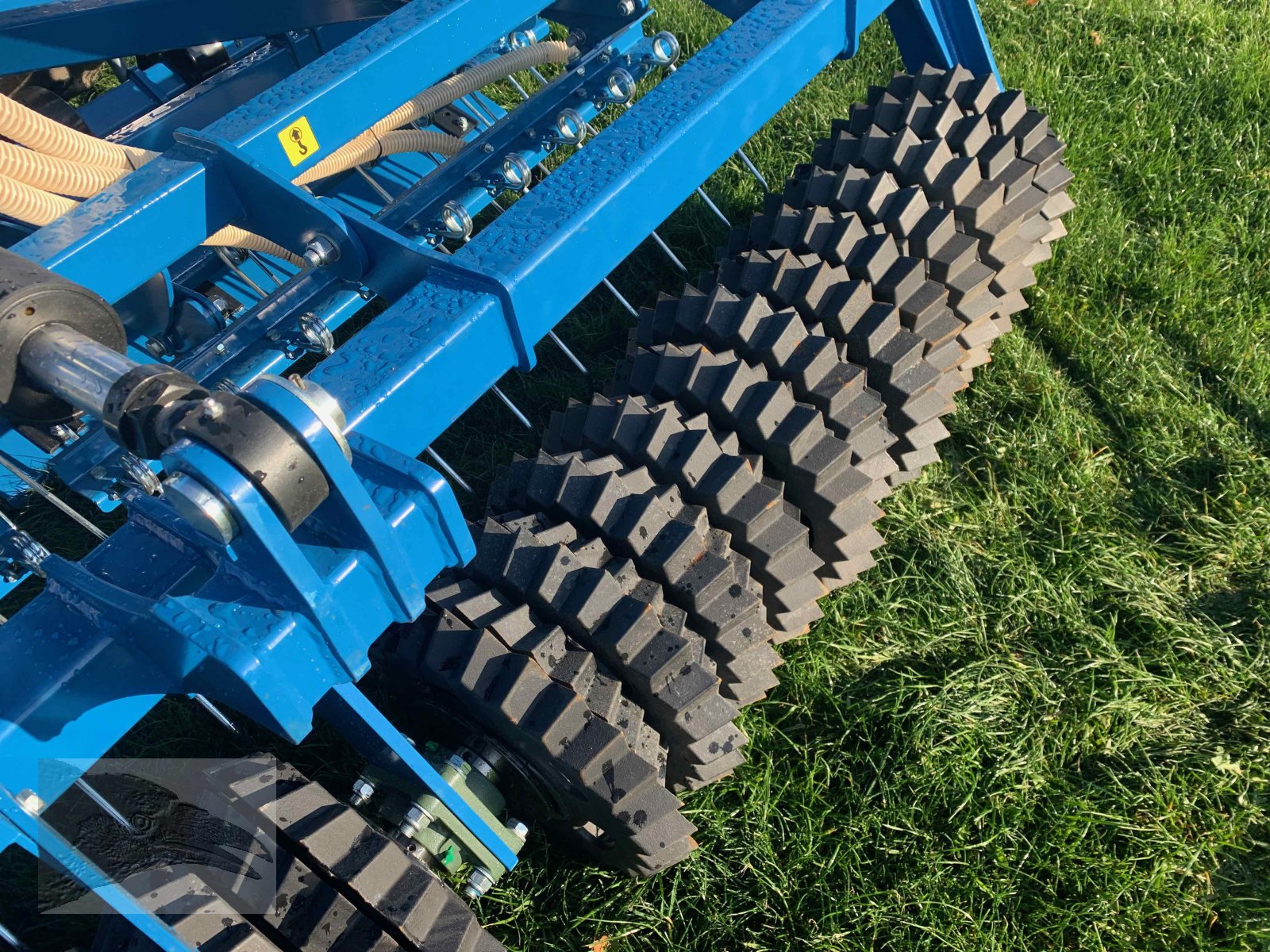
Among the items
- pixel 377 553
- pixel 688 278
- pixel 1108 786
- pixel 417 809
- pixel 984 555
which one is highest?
pixel 377 553

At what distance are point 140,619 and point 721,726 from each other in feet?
3.15

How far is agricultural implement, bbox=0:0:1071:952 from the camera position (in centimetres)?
134

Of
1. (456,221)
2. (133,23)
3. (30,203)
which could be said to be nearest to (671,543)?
(456,221)

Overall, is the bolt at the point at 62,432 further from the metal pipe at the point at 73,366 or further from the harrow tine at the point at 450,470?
the harrow tine at the point at 450,470

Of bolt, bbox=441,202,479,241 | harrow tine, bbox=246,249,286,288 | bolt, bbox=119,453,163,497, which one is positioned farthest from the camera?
harrow tine, bbox=246,249,286,288

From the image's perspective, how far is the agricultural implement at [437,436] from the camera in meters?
1.34

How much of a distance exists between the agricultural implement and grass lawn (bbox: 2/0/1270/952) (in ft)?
1.12

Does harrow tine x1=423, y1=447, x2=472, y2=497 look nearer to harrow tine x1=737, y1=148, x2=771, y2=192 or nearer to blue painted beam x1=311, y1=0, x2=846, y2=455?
blue painted beam x1=311, y1=0, x2=846, y2=455

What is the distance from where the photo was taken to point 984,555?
8.82ft

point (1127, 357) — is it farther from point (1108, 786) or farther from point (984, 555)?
point (1108, 786)

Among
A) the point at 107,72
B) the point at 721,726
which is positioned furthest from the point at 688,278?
the point at 107,72

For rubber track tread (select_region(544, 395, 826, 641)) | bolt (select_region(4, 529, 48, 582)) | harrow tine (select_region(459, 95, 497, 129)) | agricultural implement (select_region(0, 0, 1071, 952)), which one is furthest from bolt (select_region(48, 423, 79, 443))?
harrow tine (select_region(459, 95, 497, 129))

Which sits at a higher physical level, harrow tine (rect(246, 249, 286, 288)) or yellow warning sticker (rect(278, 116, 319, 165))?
yellow warning sticker (rect(278, 116, 319, 165))

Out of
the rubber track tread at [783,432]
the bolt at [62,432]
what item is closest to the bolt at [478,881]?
the rubber track tread at [783,432]
